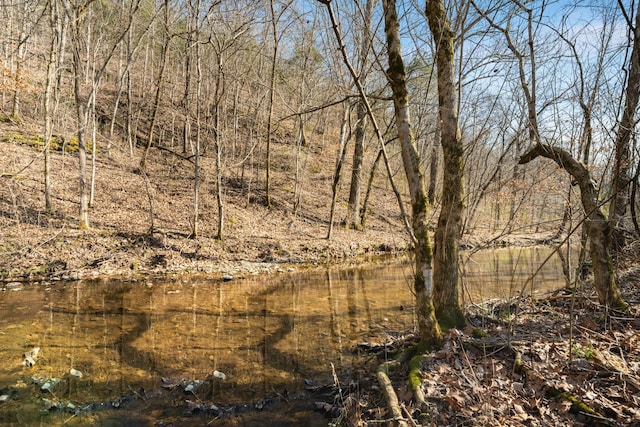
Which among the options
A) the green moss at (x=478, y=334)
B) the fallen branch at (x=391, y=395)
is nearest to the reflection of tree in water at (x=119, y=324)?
the fallen branch at (x=391, y=395)

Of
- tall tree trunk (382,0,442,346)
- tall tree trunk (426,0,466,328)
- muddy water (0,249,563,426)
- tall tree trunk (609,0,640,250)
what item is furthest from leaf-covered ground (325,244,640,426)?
tall tree trunk (609,0,640,250)

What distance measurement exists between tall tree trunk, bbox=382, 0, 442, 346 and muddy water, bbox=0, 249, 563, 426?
0.50 m

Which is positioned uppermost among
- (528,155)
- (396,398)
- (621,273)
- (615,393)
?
(528,155)

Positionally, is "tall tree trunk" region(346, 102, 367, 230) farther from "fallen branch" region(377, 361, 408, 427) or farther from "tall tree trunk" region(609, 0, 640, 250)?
"fallen branch" region(377, 361, 408, 427)

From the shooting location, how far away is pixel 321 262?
14.8m

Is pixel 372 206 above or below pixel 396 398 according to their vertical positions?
above

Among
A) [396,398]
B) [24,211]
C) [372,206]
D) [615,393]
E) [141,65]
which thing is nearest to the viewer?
[615,393]

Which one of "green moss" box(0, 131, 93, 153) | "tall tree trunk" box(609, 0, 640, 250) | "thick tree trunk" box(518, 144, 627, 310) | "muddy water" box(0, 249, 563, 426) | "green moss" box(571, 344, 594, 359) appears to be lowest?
"muddy water" box(0, 249, 563, 426)

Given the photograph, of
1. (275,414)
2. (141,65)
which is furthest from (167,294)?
(141,65)

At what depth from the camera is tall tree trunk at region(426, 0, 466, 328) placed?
502cm

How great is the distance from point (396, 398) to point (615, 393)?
1.99m

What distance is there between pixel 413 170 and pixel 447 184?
98 centimetres

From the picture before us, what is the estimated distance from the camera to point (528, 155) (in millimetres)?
6105

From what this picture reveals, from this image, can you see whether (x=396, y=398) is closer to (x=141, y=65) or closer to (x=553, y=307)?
(x=553, y=307)
